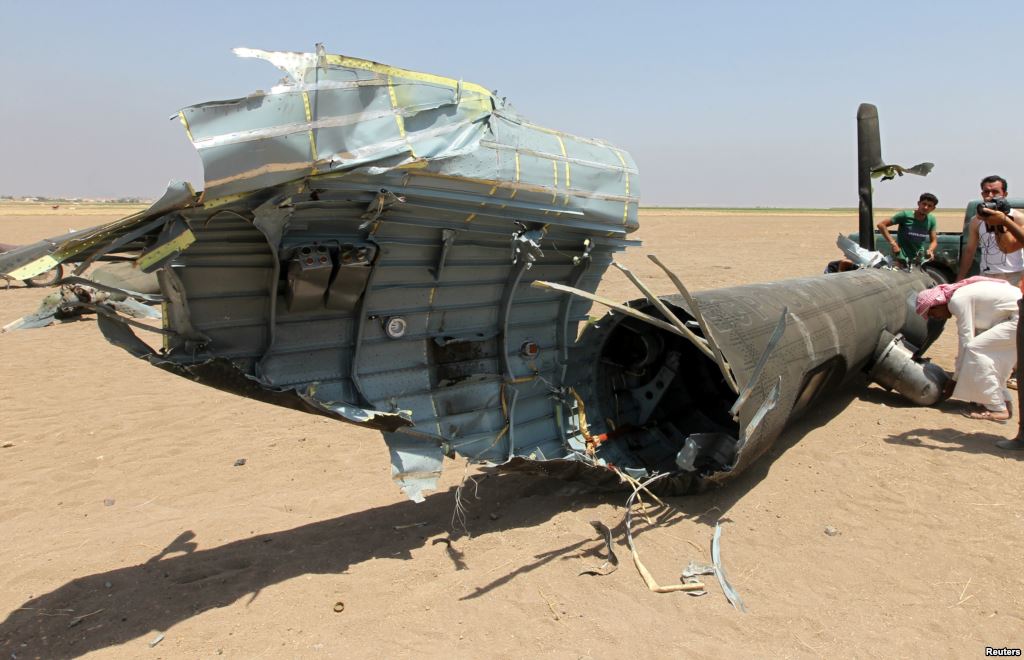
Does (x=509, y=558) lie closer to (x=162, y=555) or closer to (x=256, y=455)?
(x=162, y=555)

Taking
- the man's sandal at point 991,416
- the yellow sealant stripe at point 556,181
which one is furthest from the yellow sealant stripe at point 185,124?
the man's sandal at point 991,416

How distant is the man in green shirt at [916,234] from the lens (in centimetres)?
1048

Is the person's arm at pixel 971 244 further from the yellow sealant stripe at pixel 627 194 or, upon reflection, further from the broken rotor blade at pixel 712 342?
the yellow sealant stripe at pixel 627 194

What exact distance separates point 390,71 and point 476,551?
3.27 m

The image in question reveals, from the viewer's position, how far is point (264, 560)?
486 cm

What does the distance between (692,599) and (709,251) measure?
2480cm

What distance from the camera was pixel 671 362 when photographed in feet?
20.1

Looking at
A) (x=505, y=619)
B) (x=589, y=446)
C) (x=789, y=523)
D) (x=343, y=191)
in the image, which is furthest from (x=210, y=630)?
(x=789, y=523)

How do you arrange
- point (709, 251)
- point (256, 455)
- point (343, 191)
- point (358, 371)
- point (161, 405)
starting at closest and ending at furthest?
point (343, 191) → point (358, 371) → point (256, 455) → point (161, 405) → point (709, 251)

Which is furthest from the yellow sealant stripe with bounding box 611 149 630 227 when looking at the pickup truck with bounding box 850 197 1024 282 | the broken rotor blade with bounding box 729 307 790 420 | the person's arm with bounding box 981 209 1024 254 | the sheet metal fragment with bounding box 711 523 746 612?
the pickup truck with bounding box 850 197 1024 282

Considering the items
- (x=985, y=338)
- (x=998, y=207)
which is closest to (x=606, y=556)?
(x=985, y=338)

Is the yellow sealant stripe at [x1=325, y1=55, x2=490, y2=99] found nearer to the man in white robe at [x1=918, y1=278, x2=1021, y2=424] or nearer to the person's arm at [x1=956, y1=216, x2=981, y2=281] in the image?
the man in white robe at [x1=918, y1=278, x2=1021, y2=424]

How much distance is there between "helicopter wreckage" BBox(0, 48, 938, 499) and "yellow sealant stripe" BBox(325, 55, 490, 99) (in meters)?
0.01

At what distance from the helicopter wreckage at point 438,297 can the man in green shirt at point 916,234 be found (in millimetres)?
4969
